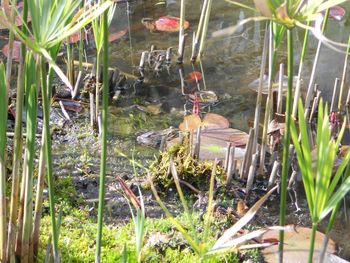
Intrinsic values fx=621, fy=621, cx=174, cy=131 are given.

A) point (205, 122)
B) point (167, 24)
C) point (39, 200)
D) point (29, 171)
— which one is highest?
point (167, 24)

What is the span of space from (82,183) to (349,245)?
48.4 inches

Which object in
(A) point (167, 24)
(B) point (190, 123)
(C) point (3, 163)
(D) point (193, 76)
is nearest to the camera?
(C) point (3, 163)

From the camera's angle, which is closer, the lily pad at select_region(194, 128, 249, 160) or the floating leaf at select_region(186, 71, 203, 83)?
the lily pad at select_region(194, 128, 249, 160)

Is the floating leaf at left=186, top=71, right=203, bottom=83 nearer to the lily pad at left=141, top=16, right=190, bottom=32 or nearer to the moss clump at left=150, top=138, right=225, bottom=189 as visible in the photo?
the lily pad at left=141, top=16, right=190, bottom=32

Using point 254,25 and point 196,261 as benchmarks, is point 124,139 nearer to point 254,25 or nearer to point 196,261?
point 196,261

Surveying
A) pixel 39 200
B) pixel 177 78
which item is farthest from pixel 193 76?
pixel 39 200

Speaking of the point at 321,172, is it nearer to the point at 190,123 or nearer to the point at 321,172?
the point at 321,172

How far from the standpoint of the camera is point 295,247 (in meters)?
2.45

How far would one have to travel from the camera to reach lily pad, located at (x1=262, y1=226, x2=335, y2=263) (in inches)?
93.9

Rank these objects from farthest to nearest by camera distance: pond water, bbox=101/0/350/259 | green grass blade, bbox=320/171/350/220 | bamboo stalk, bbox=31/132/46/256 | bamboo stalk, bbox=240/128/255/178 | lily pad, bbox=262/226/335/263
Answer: pond water, bbox=101/0/350/259 < bamboo stalk, bbox=240/128/255/178 < lily pad, bbox=262/226/335/263 < bamboo stalk, bbox=31/132/46/256 < green grass blade, bbox=320/171/350/220

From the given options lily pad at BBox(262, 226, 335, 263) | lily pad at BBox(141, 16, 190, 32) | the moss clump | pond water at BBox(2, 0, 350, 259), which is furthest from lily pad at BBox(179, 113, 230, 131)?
lily pad at BBox(141, 16, 190, 32)

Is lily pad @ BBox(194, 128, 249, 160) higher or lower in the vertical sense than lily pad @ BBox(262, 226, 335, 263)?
higher

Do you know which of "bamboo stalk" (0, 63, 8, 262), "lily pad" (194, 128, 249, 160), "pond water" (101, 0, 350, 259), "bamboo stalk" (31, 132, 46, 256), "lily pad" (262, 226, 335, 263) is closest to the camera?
"bamboo stalk" (0, 63, 8, 262)

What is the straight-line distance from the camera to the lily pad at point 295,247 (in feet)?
7.82
